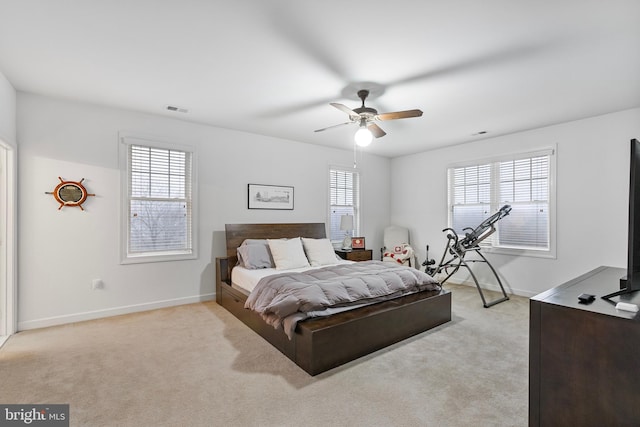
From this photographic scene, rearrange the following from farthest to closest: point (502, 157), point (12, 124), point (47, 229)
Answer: point (502, 157) → point (47, 229) → point (12, 124)

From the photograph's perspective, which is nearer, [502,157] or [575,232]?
[575,232]

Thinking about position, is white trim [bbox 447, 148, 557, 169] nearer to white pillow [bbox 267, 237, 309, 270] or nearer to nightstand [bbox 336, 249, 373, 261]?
nightstand [bbox 336, 249, 373, 261]

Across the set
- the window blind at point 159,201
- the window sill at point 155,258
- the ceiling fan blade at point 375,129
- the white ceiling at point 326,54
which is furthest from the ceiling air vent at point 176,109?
the ceiling fan blade at point 375,129

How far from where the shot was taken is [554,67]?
280 centimetres

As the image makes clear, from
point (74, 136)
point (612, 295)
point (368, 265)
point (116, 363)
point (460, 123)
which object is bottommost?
point (116, 363)

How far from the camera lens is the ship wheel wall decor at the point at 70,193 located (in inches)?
141

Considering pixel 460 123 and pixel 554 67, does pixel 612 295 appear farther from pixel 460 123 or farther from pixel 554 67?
pixel 460 123

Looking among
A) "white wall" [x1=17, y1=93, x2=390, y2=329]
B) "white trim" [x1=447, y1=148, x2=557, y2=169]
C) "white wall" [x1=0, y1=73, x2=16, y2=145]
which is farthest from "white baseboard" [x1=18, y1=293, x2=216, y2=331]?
"white trim" [x1=447, y1=148, x2=557, y2=169]

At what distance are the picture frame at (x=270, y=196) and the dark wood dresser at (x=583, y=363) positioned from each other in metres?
4.16

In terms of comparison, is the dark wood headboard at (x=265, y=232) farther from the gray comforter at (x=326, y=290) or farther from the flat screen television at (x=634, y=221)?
the flat screen television at (x=634, y=221)

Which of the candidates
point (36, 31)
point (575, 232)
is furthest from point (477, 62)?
point (36, 31)

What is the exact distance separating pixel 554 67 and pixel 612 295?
219 cm

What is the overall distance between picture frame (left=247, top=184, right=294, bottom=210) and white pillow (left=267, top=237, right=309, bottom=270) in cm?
85

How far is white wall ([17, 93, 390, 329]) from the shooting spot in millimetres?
3477
